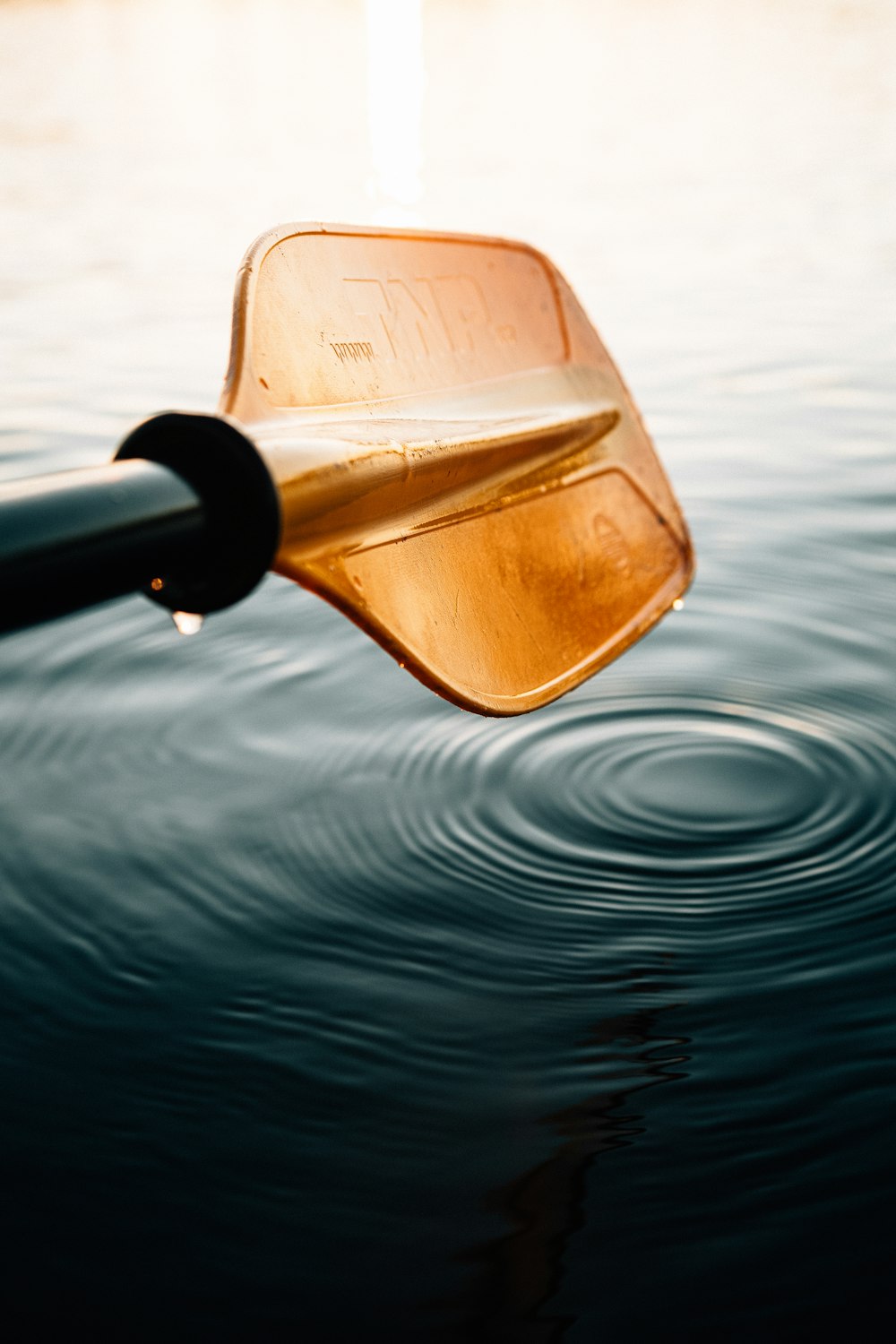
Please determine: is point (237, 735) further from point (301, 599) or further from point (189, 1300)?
point (189, 1300)

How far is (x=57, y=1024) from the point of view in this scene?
6.03ft

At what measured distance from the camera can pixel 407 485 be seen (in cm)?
172

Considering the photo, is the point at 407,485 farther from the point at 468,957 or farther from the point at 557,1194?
the point at 557,1194

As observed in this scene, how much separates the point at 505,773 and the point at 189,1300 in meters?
1.24

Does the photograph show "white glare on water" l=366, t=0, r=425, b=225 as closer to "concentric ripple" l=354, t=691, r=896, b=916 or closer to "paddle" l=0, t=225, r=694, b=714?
"paddle" l=0, t=225, r=694, b=714

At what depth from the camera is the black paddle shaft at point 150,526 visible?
1.00 metres

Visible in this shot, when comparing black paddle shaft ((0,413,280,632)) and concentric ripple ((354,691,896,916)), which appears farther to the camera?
concentric ripple ((354,691,896,916))

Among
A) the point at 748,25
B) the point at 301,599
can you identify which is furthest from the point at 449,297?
the point at 748,25

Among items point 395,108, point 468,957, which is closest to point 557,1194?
point 468,957

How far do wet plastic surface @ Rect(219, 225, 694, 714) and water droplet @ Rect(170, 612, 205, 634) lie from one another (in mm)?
117

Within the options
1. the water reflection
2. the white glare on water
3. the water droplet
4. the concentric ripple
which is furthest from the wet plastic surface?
the white glare on water

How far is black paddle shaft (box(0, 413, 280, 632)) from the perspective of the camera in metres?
1.00

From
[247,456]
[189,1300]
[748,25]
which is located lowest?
[189,1300]

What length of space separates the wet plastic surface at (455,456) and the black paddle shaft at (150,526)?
7.1 inches
